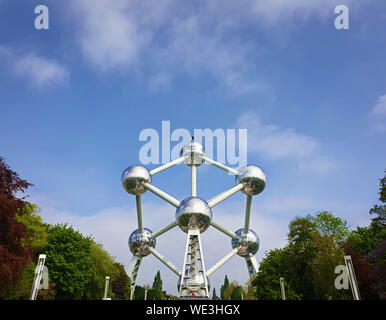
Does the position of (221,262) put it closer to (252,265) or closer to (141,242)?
(252,265)

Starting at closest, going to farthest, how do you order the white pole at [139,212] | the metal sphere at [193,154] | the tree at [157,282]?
the white pole at [139,212]
the metal sphere at [193,154]
the tree at [157,282]

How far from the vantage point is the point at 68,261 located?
29172mm

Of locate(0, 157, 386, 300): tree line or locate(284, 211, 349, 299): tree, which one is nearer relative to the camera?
locate(0, 157, 386, 300): tree line

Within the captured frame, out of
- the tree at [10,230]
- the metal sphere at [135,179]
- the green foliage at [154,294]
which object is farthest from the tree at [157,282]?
the tree at [10,230]

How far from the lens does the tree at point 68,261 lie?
28.2 meters

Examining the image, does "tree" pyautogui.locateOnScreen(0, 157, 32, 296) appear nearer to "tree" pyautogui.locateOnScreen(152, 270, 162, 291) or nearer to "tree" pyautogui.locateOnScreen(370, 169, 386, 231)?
"tree" pyautogui.locateOnScreen(370, 169, 386, 231)

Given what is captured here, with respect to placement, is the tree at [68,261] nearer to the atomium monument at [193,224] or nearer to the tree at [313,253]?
the atomium monument at [193,224]

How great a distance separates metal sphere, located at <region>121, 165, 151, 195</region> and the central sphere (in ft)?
17.3

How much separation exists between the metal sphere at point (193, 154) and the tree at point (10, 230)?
52.6 feet

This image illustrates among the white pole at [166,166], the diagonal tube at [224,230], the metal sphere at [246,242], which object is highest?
the white pole at [166,166]

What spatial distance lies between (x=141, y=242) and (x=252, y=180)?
1088 cm

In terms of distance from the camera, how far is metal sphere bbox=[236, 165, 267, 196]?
27672 mm

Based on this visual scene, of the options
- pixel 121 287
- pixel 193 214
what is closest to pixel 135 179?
pixel 193 214

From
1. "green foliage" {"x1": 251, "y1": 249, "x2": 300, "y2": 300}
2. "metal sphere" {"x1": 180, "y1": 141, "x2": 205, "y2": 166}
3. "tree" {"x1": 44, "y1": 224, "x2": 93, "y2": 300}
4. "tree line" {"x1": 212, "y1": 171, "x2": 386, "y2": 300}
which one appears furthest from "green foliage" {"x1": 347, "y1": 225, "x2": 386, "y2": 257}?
"tree" {"x1": 44, "y1": 224, "x2": 93, "y2": 300}
